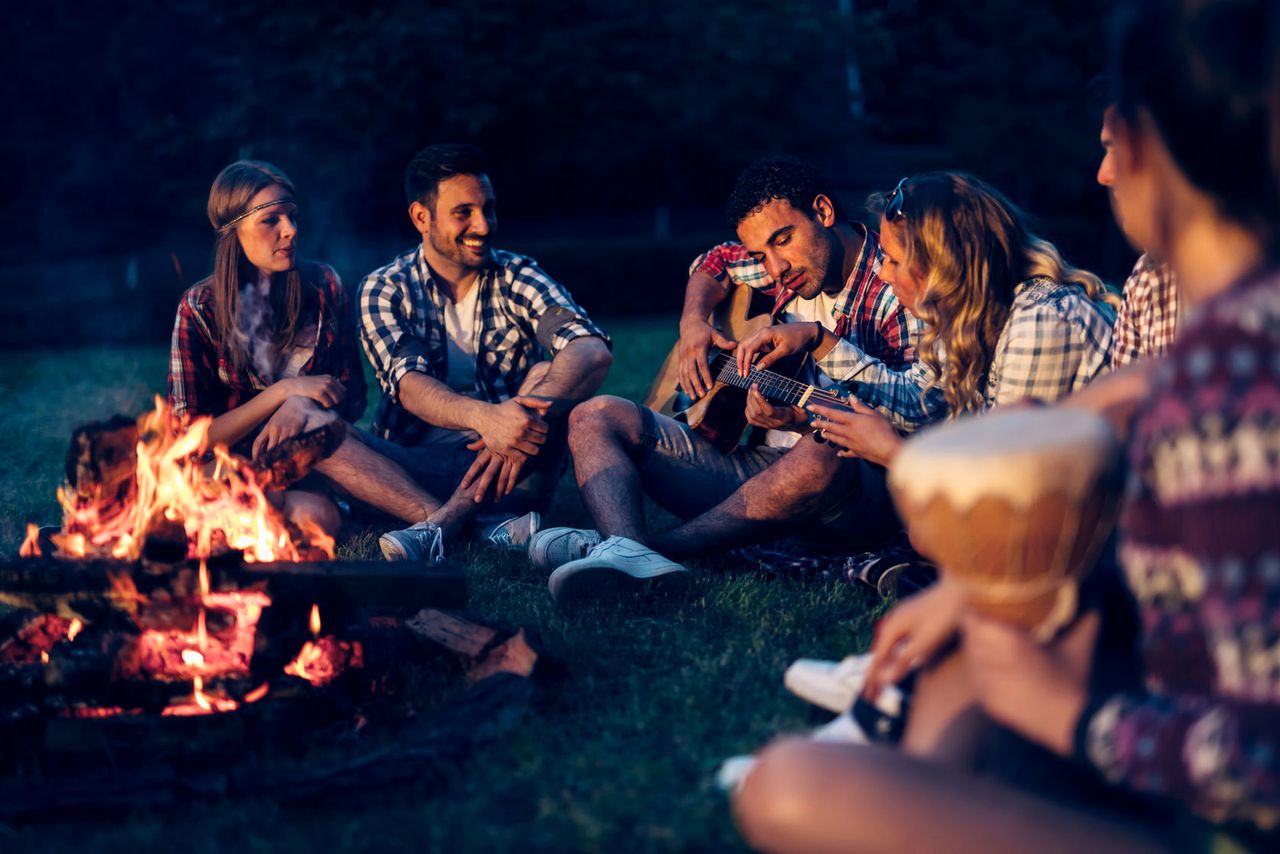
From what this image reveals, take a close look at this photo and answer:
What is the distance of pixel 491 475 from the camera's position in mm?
5332

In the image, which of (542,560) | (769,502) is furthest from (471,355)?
(769,502)

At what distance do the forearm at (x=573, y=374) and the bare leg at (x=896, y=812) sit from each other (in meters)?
3.26

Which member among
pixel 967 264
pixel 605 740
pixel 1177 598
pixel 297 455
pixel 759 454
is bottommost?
pixel 605 740

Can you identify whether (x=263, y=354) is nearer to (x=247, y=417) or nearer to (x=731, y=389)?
(x=247, y=417)

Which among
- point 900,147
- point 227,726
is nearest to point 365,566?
point 227,726

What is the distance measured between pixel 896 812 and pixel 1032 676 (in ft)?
1.05

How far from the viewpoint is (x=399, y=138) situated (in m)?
20.1

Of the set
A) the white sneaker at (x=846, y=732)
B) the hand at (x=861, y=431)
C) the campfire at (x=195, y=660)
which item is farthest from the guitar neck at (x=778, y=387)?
the white sneaker at (x=846, y=732)

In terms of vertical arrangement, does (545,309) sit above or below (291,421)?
above

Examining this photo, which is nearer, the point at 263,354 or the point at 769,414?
the point at 769,414

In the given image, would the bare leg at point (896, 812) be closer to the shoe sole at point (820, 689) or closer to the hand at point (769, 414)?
the shoe sole at point (820, 689)

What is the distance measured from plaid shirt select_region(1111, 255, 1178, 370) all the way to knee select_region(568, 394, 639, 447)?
6.18ft

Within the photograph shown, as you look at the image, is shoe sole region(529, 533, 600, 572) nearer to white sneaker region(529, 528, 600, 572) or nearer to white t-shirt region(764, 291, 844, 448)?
white sneaker region(529, 528, 600, 572)

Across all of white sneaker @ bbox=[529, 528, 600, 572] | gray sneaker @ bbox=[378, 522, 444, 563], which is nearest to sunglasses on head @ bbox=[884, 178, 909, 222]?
white sneaker @ bbox=[529, 528, 600, 572]
